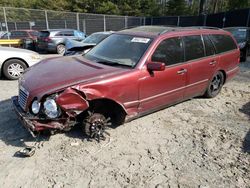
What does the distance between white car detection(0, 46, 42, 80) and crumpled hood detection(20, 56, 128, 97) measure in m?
3.34

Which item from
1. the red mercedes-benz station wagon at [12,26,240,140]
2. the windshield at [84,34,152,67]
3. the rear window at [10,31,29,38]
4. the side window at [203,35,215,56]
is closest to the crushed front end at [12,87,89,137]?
the red mercedes-benz station wagon at [12,26,240,140]

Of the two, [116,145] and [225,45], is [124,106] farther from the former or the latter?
[225,45]

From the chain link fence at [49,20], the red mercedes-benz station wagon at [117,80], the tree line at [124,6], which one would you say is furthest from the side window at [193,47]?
the tree line at [124,6]

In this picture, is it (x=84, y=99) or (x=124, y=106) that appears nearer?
(x=84, y=99)

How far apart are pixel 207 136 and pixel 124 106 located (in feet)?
4.92

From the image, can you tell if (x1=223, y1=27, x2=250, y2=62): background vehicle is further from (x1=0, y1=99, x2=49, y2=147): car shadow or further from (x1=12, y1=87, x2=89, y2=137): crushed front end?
(x1=0, y1=99, x2=49, y2=147): car shadow

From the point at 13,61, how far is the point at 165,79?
4.94m

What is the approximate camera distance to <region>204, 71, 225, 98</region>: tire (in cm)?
572

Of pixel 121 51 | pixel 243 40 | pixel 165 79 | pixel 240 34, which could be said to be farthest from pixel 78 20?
pixel 165 79

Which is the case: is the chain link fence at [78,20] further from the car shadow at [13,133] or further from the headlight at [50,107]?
the headlight at [50,107]

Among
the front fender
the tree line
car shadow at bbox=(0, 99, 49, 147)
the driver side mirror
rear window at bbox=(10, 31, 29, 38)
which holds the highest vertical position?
the tree line

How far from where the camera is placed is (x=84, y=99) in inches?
134

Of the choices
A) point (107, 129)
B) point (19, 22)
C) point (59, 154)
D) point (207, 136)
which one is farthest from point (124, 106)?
point (19, 22)

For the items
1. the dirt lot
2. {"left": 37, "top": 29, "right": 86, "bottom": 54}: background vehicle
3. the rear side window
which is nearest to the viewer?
the dirt lot
